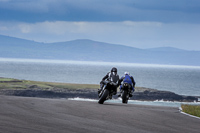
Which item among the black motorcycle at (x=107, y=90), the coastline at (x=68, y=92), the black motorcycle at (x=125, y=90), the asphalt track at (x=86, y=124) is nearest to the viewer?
the asphalt track at (x=86, y=124)

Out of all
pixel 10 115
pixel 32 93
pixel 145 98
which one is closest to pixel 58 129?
pixel 10 115

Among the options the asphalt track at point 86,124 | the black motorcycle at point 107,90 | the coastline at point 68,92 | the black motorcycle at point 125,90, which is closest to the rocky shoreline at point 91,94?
the coastline at point 68,92

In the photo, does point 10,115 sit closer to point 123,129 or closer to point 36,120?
point 36,120

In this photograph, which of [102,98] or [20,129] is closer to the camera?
[20,129]

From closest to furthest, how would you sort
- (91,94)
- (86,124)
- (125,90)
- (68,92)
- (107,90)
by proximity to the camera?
1. (86,124)
2. (107,90)
3. (125,90)
4. (91,94)
5. (68,92)

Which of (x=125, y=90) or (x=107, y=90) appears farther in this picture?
(x=125, y=90)

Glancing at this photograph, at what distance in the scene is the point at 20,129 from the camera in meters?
9.62

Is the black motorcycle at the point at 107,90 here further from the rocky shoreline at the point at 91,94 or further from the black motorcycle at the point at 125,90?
the rocky shoreline at the point at 91,94

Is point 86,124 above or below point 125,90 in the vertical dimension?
below

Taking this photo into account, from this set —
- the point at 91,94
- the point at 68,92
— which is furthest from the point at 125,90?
the point at 68,92

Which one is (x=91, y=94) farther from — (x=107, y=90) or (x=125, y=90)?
(x=107, y=90)

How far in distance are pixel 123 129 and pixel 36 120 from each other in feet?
8.20

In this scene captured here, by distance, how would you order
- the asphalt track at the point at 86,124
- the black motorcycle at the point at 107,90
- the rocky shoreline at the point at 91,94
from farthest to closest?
the rocky shoreline at the point at 91,94
the black motorcycle at the point at 107,90
the asphalt track at the point at 86,124

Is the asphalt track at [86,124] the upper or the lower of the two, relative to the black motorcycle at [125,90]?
lower
